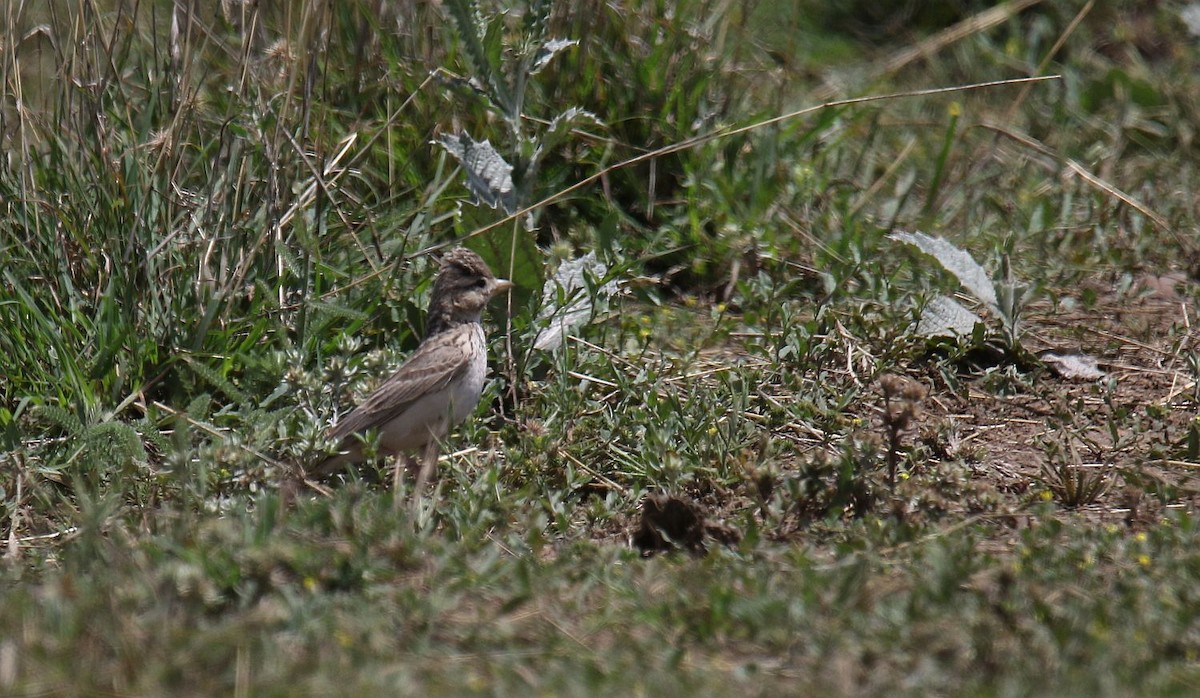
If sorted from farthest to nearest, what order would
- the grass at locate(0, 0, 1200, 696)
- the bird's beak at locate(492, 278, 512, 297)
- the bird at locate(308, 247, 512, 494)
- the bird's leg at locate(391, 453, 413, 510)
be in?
the bird's beak at locate(492, 278, 512, 297) < the bird at locate(308, 247, 512, 494) < the bird's leg at locate(391, 453, 413, 510) < the grass at locate(0, 0, 1200, 696)

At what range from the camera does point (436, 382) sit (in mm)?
5508

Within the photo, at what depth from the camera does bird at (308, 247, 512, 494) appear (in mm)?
5445

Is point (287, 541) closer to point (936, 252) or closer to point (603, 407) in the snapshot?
point (603, 407)

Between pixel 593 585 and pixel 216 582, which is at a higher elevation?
pixel 216 582

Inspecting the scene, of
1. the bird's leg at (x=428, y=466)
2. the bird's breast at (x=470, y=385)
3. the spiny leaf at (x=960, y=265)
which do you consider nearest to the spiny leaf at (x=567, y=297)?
the bird's breast at (x=470, y=385)

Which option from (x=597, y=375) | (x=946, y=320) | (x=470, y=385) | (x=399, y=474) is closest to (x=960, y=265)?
(x=946, y=320)

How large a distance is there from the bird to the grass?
13 cm

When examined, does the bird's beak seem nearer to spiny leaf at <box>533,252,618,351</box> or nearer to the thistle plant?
spiny leaf at <box>533,252,618,351</box>

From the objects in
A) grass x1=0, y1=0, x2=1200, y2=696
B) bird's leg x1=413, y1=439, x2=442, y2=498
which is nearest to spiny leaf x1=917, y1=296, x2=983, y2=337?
grass x1=0, y1=0, x2=1200, y2=696

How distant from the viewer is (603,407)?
585 cm

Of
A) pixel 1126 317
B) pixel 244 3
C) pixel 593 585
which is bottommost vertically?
pixel 1126 317

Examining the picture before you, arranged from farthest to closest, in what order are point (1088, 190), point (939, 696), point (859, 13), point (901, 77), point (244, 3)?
1. point (859, 13)
2. point (901, 77)
3. point (1088, 190)
4. point (244, 3)
5. point (939, 696)

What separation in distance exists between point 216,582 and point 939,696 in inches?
79.9

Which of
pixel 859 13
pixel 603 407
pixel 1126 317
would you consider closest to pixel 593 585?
pixel 603 407
